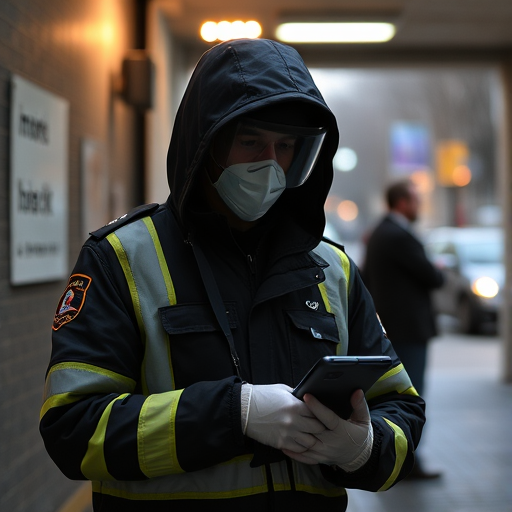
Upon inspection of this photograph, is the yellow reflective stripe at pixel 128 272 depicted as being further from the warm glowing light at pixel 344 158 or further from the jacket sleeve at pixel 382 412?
the warm glowing light at pixel 344 158

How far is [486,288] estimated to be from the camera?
14766 mm

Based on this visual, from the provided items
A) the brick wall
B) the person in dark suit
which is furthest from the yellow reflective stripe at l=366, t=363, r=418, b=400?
the person in dark suit

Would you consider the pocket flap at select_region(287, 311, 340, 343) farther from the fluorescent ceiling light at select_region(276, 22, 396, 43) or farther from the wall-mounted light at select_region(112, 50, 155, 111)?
the fluorescent ceiling light at select_region(276, 22, 396, 43)

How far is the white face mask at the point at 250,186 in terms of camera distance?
2047 mm

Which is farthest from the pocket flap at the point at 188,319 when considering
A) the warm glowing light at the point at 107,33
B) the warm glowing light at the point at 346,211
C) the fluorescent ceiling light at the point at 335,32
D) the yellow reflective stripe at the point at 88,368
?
the warm glowing light at the point at 346,211

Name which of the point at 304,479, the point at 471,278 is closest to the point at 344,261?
the point at 304,479

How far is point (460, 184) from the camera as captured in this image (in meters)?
33.1

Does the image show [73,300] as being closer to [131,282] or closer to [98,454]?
[131,282]

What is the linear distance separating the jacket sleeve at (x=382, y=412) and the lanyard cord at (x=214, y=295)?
36 cm

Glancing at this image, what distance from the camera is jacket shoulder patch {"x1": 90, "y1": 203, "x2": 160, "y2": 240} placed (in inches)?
75.8

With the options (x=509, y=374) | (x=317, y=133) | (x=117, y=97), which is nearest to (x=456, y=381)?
(x=509, y=374)

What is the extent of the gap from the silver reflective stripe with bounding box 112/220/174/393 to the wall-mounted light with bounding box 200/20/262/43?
616 cm

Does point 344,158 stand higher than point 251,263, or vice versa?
point 344,158

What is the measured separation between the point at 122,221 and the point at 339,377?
0.64 meters
